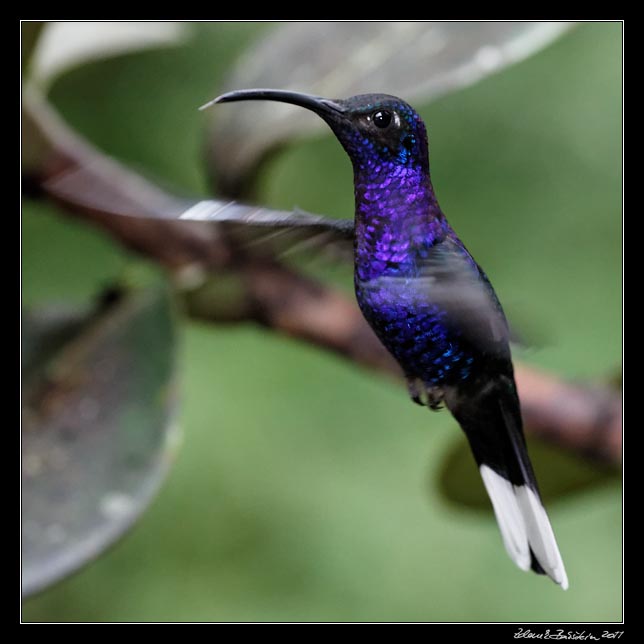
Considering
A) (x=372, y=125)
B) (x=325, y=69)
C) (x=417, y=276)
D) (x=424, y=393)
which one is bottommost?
(x=424, y=393)

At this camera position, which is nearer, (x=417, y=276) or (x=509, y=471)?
(x=417, y=276)

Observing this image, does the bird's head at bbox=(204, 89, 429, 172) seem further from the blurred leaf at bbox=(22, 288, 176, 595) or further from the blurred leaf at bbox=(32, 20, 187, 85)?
the blurred leaf at bbox=(32, 20, 187, 85)

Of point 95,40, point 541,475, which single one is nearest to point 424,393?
point 541,475

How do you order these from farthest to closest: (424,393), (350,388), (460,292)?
(350,388), (424,393), (460,292)

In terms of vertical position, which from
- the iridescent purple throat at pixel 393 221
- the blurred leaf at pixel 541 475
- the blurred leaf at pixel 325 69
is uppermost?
the blurred leaf at pixel 325 69

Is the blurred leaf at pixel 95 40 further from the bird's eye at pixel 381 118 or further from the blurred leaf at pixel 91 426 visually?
the bird's eye at pixel 381 118

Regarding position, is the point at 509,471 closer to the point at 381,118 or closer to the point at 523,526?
the point at 523,526

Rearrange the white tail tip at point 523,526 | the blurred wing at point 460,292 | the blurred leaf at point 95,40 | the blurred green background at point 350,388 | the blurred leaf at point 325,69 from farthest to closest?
the blurred green background at point 350,388 → the blurred leaf at point 95,40 → the blurred leaf at point 325,69 → the white tail tip at point 523,526 → the blurred wing at point 460,292

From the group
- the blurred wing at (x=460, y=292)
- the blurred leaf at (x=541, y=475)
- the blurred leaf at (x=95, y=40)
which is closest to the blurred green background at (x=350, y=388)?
the blurred leaf at (x=95, y=40)
